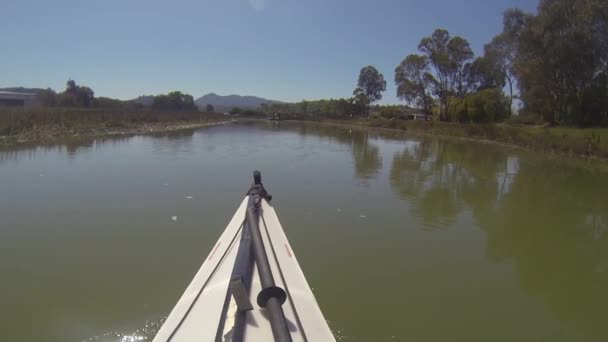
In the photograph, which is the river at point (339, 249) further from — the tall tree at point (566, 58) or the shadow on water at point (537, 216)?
the tall tree at point (566, 58)

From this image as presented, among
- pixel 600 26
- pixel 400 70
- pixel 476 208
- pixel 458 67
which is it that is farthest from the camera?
pixel 400 70

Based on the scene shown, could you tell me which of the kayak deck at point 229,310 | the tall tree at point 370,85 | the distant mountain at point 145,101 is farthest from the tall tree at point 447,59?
the distant mountain at point 145,101

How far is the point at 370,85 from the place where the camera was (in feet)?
194

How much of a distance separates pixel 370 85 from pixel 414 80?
59.0ft

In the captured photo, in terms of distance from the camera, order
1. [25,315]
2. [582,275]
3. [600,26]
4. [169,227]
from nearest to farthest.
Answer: [25,315], [582,275], [169,227], [600,26]

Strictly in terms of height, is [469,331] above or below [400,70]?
below

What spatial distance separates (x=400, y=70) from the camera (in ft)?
138

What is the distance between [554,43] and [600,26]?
2.37 metres

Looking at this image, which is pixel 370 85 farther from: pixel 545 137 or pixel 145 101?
pixel 145 101

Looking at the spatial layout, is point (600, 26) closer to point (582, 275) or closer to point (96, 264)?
point (582, 275)

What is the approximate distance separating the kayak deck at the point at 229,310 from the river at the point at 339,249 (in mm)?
867

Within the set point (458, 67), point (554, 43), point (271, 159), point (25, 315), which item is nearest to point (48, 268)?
point (25, 315)

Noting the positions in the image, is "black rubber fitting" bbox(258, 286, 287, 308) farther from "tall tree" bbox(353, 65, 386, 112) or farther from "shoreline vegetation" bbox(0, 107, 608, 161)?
"tall tree" bbox(353, 65, 386, 112)

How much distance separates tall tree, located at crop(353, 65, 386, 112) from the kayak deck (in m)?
58.5
